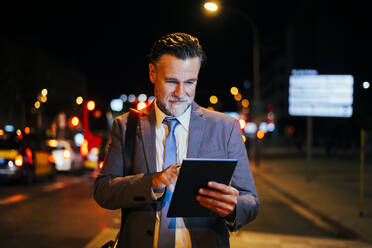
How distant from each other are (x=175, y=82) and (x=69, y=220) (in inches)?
273

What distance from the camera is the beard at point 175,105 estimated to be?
239 cm

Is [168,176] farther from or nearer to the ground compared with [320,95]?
nearer to the ground

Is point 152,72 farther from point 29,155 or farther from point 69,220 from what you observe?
point 29,155

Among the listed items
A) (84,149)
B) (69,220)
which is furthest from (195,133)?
(84,149)

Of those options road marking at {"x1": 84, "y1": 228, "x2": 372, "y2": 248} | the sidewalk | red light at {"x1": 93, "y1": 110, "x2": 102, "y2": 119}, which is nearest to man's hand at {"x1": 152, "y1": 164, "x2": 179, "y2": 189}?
road marking at {"x1": 84, "y1": 228, "x2": 372, "y2": 248}

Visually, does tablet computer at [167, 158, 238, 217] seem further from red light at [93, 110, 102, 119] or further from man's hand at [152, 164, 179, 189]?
red light at [93, 110, 102, 119]

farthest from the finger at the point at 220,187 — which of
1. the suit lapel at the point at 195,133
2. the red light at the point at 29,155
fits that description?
the red light at the point at 29,155

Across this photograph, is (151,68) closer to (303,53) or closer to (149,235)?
(149,235)

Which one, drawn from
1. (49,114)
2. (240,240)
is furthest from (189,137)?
(49,114)

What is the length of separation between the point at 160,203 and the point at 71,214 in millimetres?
7473

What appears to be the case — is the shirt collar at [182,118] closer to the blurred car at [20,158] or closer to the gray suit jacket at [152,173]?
the gray suit jacket at [152,173]

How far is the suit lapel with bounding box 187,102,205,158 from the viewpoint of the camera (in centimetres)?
233

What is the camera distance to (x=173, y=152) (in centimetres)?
236

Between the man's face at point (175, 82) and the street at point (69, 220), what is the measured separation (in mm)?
4717
